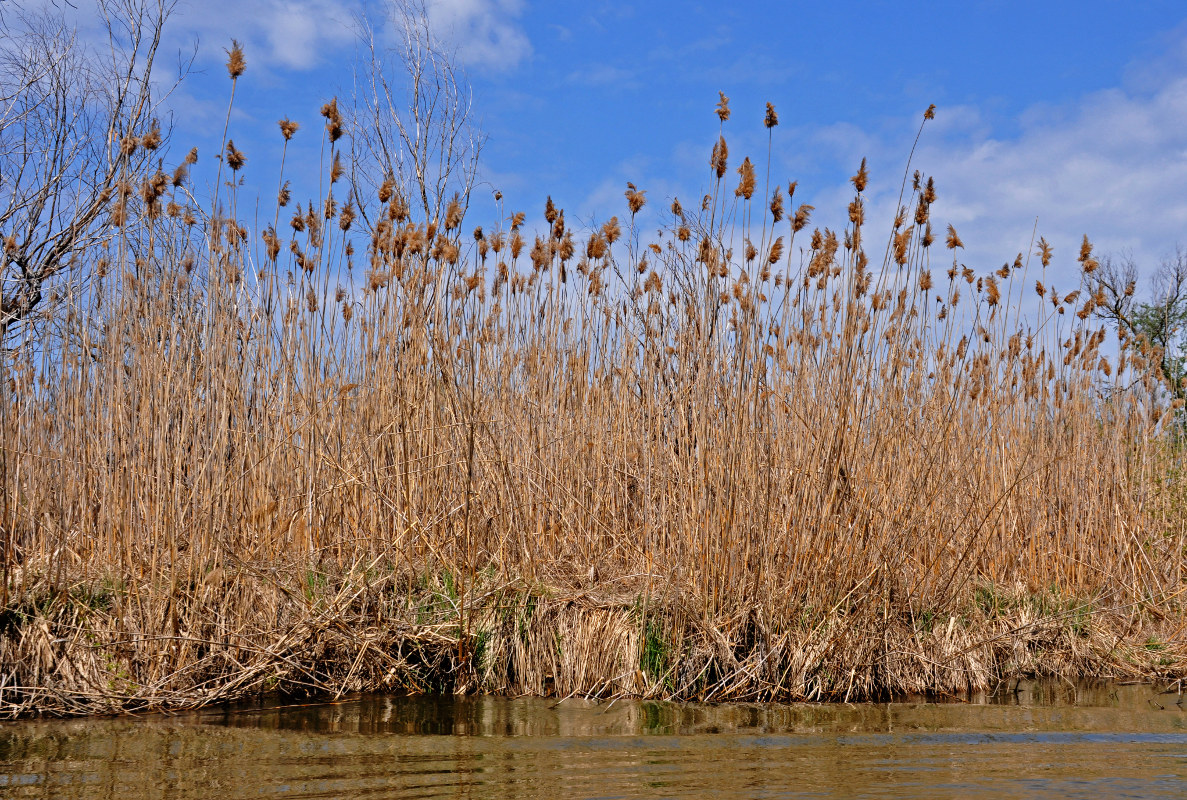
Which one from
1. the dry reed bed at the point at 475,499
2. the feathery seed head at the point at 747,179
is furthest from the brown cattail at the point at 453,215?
the feathery seed head at the point at 747,179

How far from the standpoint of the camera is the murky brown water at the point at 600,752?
2381 millimetres

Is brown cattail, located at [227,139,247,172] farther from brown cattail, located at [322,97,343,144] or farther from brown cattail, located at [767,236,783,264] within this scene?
brown cattail, located at [767,236,783,264]

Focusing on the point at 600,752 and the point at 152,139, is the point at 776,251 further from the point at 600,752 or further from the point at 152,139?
the point at 152,139

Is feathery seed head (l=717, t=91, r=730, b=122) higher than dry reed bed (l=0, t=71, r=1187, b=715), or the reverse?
feathery seed head (l=717, t=91, r=730, b=122)

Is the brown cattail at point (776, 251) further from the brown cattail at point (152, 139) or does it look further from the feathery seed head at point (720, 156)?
the brown cattail at point (152, 139)

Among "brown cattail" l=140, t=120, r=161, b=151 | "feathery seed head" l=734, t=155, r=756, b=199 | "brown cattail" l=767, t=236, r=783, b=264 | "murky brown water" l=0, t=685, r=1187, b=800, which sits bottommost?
"murky brown water" l=0, t=685, r=1187, b=800

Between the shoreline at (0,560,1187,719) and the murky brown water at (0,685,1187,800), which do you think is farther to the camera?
the shoreline at (0,560,1187,719)

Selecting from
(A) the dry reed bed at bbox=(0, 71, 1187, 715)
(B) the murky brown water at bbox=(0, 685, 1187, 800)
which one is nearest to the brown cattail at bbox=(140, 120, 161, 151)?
(A) the dry reed bed at bbox=(0, 71, 1187, 715)

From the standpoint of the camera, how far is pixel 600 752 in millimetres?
2768

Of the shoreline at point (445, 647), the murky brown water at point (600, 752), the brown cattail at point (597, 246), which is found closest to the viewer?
the murky brown water at point (600, 752)

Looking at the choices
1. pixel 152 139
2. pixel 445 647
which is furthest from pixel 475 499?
pixel 152 139

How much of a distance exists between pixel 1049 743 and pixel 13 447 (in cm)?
425

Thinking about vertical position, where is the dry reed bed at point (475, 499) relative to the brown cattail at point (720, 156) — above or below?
below

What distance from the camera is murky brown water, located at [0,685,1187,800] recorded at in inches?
93.7
